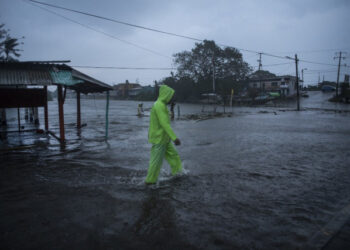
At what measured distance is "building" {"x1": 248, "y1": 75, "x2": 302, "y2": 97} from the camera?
189 feet

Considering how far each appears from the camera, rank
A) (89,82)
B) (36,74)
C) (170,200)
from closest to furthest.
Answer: (170,200), (36,74), (89,82)

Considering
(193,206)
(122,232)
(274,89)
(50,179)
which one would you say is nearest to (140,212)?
(122,232)

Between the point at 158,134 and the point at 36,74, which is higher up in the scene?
the point at 36,74

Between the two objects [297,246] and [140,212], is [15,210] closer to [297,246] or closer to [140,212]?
[140,212]

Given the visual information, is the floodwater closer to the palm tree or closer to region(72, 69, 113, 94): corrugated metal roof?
region(72, 69, 113, 94): corrugated metal roof

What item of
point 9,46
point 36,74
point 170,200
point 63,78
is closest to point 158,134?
point 170,200

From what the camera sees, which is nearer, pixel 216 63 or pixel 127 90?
pixel 216 63

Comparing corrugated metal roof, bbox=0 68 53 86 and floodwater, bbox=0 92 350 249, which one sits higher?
Result: corrugated metal roof, bbox=0 68 53 86

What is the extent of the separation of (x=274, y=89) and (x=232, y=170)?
191 feet

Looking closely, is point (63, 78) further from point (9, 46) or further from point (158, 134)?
point (9, 46)

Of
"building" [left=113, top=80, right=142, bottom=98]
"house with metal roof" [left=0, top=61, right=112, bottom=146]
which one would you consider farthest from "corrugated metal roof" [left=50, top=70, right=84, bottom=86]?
"building" [left=113, top=80, right=142, bottom=98]

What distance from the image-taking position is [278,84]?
58.5 metres

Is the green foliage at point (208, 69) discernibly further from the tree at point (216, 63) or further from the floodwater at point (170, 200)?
the floodwater at point (170, 200)

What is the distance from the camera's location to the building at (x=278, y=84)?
57.5m
